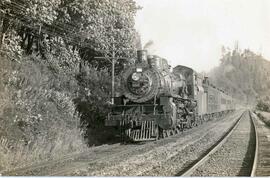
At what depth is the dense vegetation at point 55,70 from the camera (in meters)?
7.05

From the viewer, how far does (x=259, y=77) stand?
8406 mm

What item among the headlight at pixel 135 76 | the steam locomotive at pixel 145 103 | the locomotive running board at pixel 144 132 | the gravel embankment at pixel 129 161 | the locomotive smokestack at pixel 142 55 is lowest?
the gravel embankment at pixel 129 161

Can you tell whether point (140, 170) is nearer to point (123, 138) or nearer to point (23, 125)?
point (23, 125)

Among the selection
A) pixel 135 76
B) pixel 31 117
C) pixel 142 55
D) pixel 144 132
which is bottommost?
pixel 144 132

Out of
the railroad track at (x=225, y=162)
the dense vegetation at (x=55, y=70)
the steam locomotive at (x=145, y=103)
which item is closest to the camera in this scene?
the railroad track at (x=225, y=162)

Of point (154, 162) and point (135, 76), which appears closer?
point (154, 162)

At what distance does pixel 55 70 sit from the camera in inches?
437

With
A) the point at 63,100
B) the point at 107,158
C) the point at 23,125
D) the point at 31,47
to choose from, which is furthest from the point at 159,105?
the point at 31,47

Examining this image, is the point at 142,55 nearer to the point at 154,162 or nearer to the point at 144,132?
the point at 144,132

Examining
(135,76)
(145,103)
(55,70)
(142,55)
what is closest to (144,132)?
(145,103)

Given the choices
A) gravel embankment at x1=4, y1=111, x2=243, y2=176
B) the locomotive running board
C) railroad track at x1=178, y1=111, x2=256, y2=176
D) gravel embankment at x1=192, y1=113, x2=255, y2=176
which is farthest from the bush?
gravel embankment at x1=192, y1=113, x2=255, y2=176

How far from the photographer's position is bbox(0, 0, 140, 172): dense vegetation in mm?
7055

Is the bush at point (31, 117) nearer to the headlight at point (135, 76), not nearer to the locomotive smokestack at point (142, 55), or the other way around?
the headlight at point (135, 76)

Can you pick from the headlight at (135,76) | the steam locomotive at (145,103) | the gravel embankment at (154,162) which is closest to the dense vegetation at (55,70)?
the steam locomotive at (145,103)
